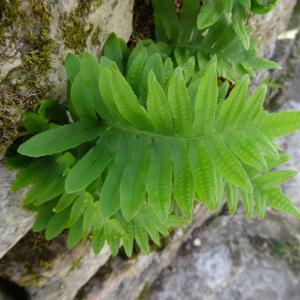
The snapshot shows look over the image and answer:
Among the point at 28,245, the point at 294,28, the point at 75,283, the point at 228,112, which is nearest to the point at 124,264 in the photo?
the point at 75,283

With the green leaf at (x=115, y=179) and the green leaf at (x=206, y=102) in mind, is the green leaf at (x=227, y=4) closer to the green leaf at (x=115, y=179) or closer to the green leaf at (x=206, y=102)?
the green leaf at (x=206, y=102)

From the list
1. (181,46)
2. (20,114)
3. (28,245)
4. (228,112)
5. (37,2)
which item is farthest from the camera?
(28,245)

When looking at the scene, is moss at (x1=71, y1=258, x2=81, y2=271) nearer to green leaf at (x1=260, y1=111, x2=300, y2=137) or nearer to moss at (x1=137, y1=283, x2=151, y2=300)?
moss at (x1=137, y1=283, x2=151, y2=300)

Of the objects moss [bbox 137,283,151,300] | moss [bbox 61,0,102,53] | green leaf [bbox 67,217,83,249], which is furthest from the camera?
moss [bbox 137,283,151,300]

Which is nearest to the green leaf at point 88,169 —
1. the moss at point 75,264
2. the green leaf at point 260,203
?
the green leaf at point 260,203

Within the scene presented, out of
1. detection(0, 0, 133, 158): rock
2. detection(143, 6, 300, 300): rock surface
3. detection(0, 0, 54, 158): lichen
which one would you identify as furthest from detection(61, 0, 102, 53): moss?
detection(143, 6, 300, 300): rock surface

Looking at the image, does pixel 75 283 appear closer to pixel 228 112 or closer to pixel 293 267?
pixel 228 112
